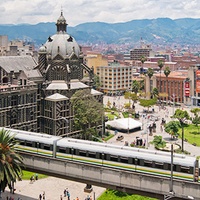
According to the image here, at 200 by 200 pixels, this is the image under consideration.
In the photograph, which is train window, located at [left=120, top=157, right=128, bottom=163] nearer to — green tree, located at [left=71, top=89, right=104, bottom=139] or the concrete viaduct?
the concrete viaduct

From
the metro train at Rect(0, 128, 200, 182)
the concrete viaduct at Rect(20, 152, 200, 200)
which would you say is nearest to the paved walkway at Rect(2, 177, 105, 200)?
the metro train at Rect(0, 128, 200, 182)

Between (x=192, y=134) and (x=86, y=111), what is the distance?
35770mm

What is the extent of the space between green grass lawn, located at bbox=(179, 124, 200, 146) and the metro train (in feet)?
180

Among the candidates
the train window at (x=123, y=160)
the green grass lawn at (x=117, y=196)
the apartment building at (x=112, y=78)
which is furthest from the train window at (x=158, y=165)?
the apartment building at (x=112, y=78)

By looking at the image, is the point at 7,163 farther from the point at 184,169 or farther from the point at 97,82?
the point at 97,82

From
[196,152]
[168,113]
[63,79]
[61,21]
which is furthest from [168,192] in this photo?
[168,113]

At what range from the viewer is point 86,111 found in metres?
90.7

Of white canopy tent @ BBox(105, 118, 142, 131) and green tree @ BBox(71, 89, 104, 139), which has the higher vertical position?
green tree @ BBox(71, 89, 104, 139)

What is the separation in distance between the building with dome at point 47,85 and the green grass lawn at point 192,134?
90.9 feet

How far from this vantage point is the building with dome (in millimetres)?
89250

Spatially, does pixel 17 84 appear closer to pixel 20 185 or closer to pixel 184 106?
pixel 20 185

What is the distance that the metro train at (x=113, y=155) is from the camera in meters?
43.3

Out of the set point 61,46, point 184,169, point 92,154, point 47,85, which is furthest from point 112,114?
point 184,169

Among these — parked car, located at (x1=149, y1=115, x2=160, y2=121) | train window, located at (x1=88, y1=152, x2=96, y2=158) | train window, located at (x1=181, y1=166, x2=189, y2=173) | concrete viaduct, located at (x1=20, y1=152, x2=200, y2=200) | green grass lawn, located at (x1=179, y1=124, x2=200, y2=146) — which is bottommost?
green grass lawn, located at (x1=179, y1=124, x2=200, y2=146)
